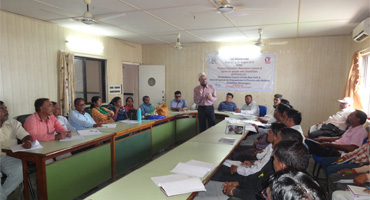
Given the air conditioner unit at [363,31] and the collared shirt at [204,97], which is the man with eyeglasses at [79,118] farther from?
the air conditioner unit at [363,31]

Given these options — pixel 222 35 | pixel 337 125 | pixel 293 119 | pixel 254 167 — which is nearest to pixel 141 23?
pixel 222 35

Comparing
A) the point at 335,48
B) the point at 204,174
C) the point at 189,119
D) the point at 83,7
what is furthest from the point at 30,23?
the point at 335,48

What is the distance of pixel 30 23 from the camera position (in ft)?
12.9

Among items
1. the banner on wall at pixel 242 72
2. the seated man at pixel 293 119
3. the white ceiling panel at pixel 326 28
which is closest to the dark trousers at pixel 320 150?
the seated man at pixel 293 119

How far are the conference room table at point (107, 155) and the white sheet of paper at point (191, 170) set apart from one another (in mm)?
85

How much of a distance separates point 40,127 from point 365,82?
559 centimetres

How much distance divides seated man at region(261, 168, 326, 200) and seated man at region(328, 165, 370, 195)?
4.57 ft

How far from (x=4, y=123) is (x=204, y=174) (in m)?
2.36

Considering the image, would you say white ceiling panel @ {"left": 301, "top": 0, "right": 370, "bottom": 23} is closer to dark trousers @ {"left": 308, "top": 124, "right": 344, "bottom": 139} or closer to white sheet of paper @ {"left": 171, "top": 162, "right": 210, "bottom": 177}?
dark trousers @ {"left": 308, "top": 124, "right": 344, "bottom": 139}

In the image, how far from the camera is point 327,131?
4.22 meters

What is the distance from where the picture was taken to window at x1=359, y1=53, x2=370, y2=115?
4.12m

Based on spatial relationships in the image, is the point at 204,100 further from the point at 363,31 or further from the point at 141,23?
the point at 363,31

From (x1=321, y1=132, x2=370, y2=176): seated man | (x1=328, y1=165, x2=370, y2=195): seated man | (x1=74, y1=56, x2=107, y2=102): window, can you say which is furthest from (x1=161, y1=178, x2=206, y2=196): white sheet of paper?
(x1=74, y1=56, x2=107, y2=102): window

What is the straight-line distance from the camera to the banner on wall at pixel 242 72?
228 inches
